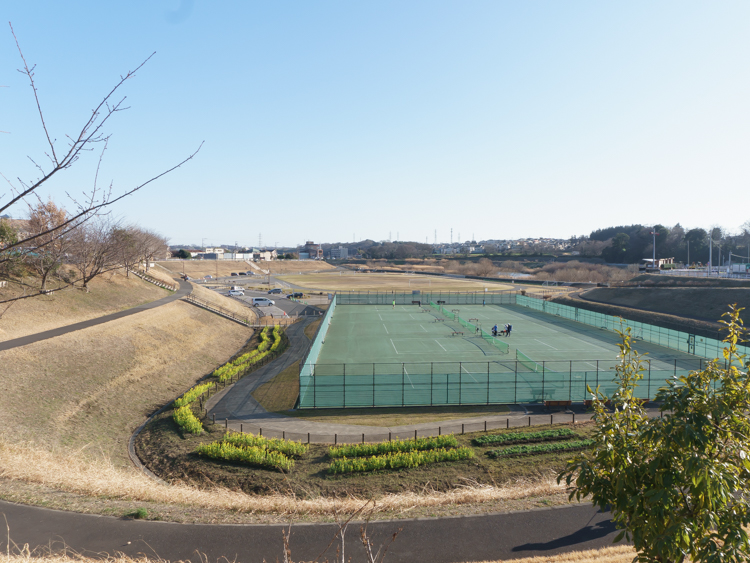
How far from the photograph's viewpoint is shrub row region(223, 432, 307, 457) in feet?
62.4

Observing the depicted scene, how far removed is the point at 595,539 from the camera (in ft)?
38.3

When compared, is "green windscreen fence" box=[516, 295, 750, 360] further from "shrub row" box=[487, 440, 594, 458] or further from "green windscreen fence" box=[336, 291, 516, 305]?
"green windscreen fence" box=[336, 291, 516, 305]

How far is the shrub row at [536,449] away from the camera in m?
18.8

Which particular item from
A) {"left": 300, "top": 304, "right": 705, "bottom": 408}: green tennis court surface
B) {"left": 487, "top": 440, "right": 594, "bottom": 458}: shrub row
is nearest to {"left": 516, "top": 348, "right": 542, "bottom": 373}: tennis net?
{"left": 300, "top": 304, "right": 705, "bottom": 408}: green tennis court surface

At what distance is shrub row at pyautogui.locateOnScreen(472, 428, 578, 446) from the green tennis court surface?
13.4ft

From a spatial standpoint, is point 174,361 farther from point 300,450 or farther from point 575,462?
point 575,462

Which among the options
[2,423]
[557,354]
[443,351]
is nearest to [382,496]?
[2,423]

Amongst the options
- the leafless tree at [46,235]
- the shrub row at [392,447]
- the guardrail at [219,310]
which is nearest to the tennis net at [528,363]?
the shrub row at [392,447]

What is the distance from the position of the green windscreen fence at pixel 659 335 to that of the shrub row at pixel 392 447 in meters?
14.3

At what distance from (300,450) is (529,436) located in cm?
1058

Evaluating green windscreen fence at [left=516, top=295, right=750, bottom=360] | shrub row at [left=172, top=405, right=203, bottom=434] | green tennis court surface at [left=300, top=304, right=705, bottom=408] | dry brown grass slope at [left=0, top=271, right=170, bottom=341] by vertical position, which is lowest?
shrub row at [left=172, top=405, right=203, bottom=434]

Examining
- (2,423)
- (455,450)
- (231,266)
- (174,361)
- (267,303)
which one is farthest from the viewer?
(231,266)

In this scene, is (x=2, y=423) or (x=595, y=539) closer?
(x=595, y=539)

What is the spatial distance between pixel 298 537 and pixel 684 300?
68.7 meters
